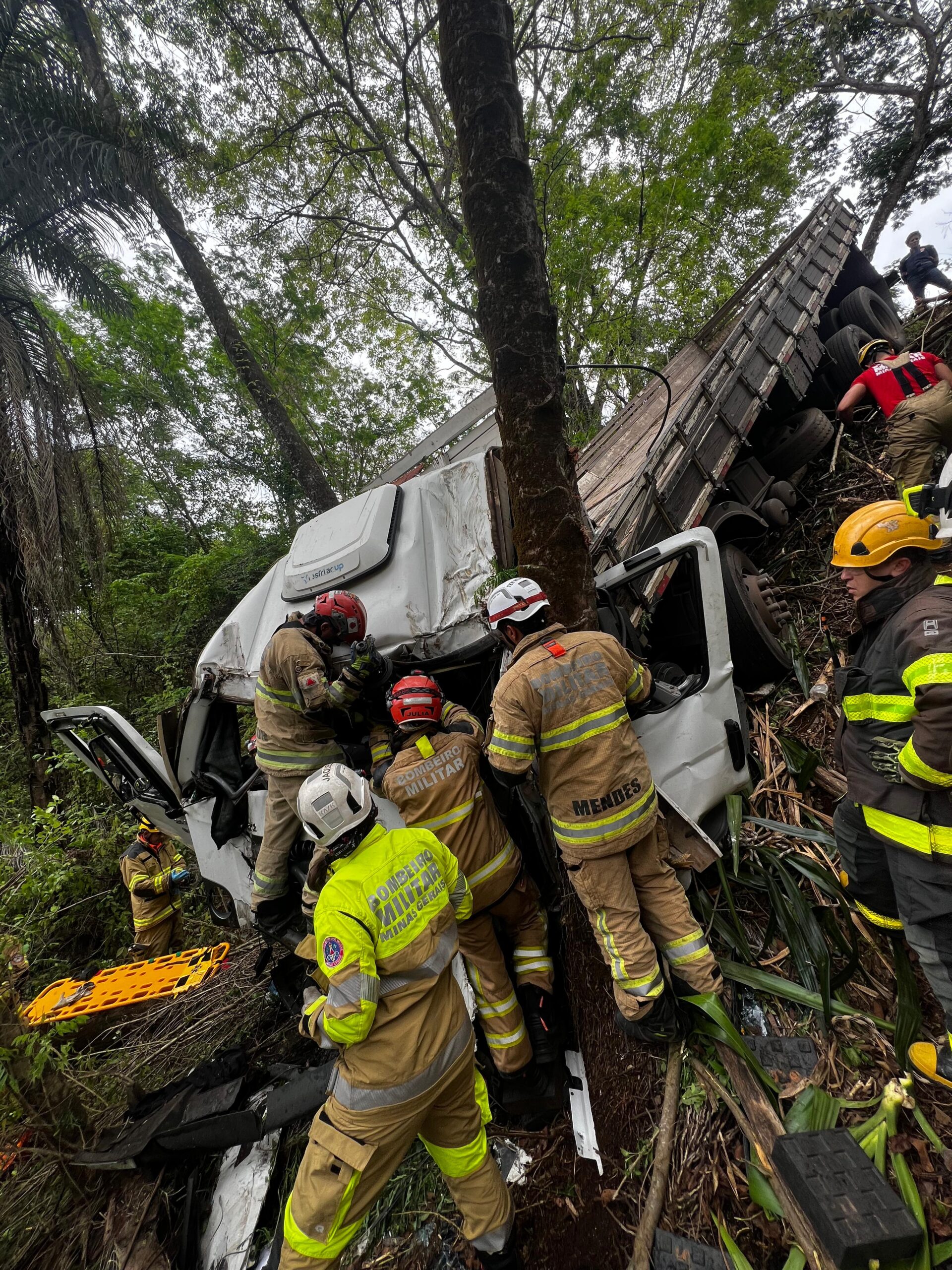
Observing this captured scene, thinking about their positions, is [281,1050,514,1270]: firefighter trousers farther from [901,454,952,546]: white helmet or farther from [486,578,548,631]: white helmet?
[901,454,952,546]: white helmet

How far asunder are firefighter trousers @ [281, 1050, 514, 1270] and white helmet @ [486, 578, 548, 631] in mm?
1574

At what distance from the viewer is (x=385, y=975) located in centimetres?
174

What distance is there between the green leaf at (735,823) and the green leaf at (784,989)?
0.36 meters

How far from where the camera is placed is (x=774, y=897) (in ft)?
7.12

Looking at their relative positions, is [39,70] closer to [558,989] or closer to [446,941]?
[446,941]

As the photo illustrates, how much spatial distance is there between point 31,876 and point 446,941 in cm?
382

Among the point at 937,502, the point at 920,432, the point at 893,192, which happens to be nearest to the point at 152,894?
the point at 937,502

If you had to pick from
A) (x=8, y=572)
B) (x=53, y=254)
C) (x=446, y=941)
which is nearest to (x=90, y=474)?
(x=8, y=572)

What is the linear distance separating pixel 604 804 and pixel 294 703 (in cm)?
160

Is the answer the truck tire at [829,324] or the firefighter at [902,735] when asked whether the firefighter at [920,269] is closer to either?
the truck tire at [829,324]

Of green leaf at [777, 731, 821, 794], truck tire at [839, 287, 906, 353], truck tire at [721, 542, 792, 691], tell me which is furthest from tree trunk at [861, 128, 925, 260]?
green leaf at [777, 731, 821, 794]

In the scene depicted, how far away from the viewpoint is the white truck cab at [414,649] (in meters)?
2.26

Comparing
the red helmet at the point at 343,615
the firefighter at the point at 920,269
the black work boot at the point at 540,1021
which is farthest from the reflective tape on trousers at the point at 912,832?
the firefighter at the point at 920,269

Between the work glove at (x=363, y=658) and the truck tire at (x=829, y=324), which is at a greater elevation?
the truck tire at (x=829, y=324)
